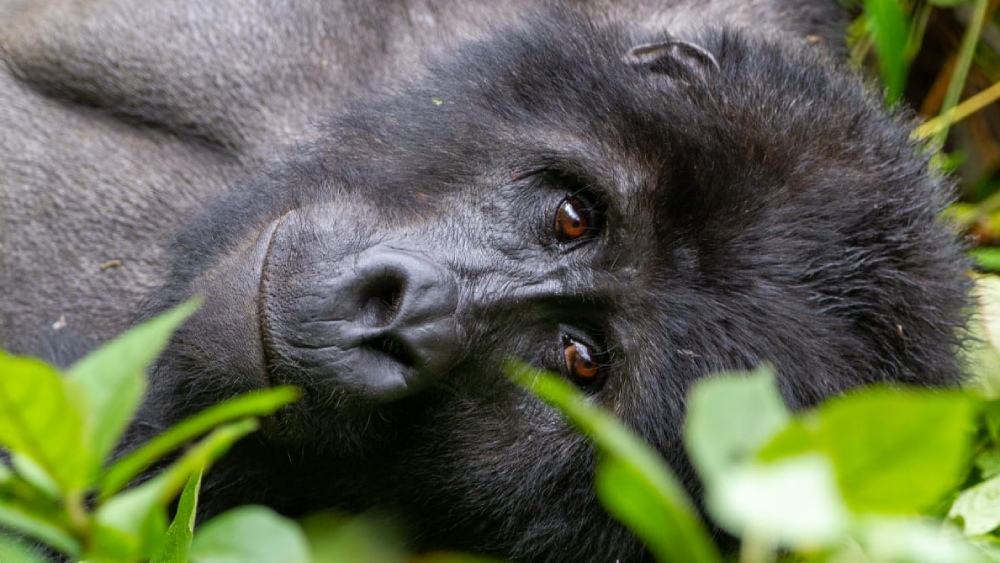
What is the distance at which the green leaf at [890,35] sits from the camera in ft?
10.3

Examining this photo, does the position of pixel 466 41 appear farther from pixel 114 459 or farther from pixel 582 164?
pixel 114 459

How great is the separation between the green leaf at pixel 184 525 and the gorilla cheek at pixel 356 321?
0.56m

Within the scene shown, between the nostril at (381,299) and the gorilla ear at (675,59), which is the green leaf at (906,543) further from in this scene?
the gorilla ear at (675,59)

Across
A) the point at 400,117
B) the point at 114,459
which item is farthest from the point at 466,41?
the point at 114,459

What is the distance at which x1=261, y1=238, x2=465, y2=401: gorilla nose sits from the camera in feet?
5.93

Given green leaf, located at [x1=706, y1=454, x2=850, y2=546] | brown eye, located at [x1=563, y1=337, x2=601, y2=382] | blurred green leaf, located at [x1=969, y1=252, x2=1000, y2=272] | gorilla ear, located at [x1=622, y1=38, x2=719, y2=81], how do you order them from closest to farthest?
green leaf, located at [x1=706, y1=454, x2=850, y2=546], brown eye, located at [x1=563, y1=337, x2=601, y2=382], gorilla ear, located at [x1=622, y1=38, x2=719, y2=81], blurred green leaf, located at [x1=969, y1=252, x2=1000, y2=272]

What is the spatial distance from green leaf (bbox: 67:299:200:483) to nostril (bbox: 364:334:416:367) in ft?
2.90

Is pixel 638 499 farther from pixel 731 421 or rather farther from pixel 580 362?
pixel 580 362

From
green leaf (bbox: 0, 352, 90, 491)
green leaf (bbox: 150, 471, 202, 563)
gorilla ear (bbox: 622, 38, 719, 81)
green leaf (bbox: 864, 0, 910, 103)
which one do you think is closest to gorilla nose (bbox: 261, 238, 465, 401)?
green leaf (bbox: 150, 471, 202, 563)

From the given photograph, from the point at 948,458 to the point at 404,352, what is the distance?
124 centimetres

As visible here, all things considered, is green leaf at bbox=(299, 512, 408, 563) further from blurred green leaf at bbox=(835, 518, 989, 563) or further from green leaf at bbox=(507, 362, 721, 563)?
blurred green leaf at bbox=(835, 518, 989, 563)

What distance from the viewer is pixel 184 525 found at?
4.10 ft

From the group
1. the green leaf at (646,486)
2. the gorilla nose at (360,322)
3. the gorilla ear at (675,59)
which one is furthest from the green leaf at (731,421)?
the gorilla ear at (675,59)

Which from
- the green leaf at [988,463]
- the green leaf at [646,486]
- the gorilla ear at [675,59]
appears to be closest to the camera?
the green leaf at [646,486]
